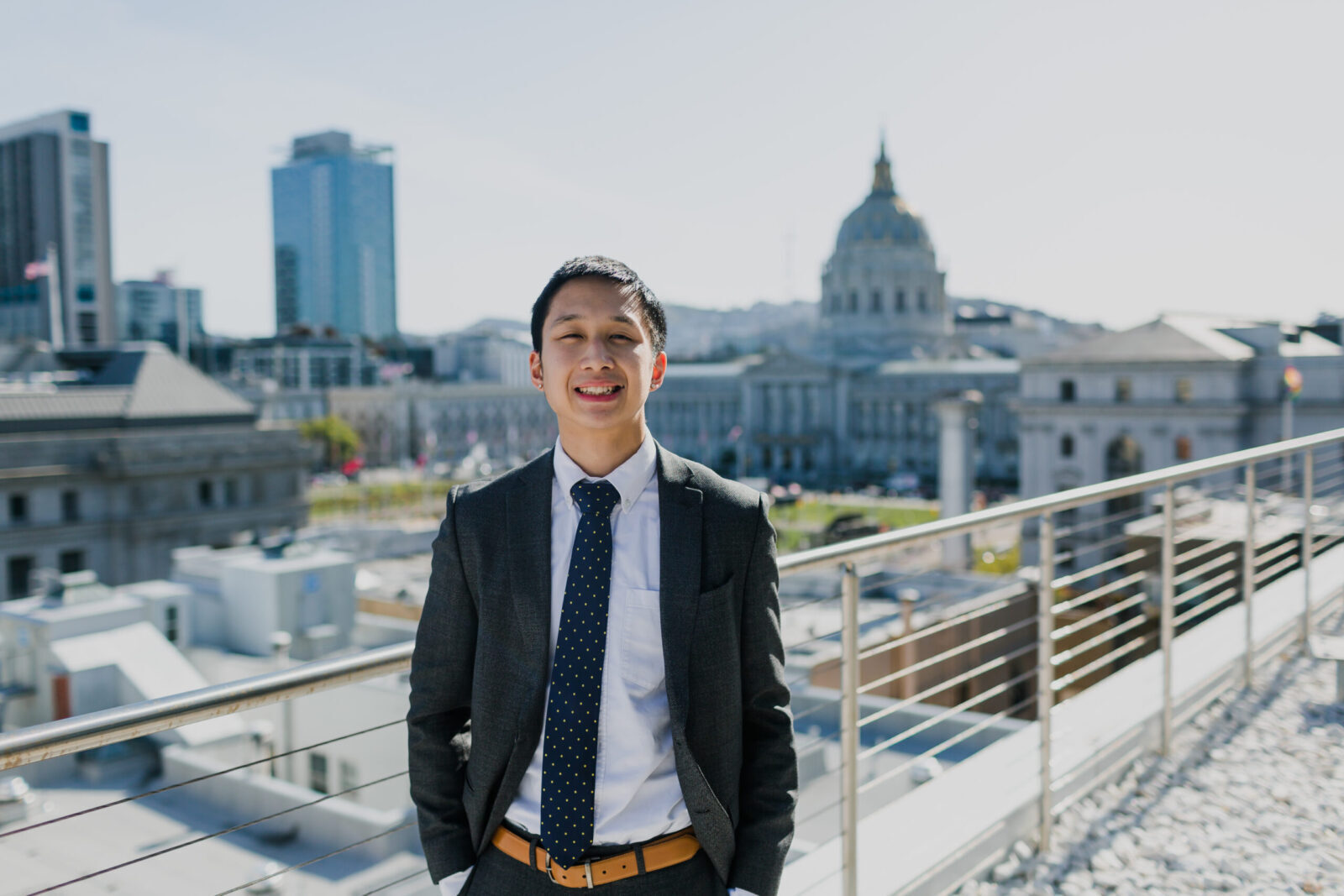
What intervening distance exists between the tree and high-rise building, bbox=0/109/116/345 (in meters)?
45.3

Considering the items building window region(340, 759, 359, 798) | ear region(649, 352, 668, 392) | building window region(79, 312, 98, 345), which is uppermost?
building window region(79, 312, 98, 345)

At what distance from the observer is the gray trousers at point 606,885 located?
1664mm

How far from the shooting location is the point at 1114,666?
37.0 feet

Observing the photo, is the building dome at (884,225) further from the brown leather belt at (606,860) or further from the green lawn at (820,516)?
the brown leather belt at (606,860)

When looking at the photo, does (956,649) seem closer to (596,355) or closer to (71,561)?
(596,355)

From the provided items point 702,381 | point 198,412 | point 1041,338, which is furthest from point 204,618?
point 1041,338

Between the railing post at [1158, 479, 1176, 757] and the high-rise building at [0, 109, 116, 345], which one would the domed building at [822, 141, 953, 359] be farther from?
the railing post at [1158, 479, 1176, 757]

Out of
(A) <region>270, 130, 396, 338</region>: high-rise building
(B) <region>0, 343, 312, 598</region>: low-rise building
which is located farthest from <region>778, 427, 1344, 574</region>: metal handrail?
Answer: (A) <region>270, 130, 396, 338</region>: high-rise building

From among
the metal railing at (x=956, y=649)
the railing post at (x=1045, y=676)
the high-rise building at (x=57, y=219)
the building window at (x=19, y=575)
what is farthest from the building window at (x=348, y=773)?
the high-rise building at (x=57, y=219)

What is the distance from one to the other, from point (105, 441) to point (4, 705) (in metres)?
19.4

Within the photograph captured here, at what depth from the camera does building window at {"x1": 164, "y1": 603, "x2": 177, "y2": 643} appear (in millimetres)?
22031

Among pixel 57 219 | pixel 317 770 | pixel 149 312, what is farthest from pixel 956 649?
pixel 149 312

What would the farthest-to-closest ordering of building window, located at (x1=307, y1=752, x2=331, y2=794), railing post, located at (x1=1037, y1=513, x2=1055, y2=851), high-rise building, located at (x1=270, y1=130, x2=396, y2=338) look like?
1. high-rise building, located at (x1=270, y1=130, x2=396, y2=338)
2. building window, located at (x1=307, y1=752, x2=331, y2=794)
3. railing post, located at (x1=1037, y1=513, x2=1055, y2=851)

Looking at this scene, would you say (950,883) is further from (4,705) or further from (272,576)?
(272,576)
